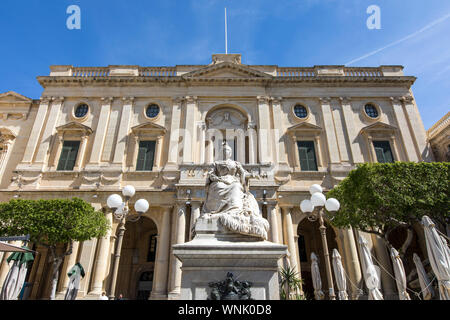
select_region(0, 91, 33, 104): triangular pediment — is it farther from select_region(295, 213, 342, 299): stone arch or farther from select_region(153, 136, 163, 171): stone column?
select_region(295, 213, 342, 299): stone arch

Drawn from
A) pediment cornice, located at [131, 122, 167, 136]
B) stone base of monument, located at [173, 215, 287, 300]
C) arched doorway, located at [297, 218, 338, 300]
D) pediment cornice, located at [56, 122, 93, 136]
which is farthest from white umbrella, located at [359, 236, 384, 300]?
pediment cornice, located at [56, 122, 93, 136]

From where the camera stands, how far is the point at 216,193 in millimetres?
6051

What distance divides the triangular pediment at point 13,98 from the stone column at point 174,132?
41.2ft

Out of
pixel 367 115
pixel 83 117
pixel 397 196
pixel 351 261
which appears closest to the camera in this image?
pixel 397 196

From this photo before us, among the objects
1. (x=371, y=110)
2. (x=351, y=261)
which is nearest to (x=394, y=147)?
(x=371, y=110)

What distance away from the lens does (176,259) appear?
54.9 ft

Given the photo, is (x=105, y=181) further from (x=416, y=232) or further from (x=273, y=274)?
(x=416, y=232)

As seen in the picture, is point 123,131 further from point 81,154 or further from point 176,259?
point 176,259

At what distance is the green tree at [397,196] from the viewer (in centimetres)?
1418

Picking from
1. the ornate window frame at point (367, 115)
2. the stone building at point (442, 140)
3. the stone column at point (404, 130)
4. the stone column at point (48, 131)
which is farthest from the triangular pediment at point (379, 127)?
the stone column at point (48, 131)

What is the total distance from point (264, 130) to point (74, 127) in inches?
607

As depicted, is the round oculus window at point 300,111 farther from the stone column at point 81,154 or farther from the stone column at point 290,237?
the stone column at point 81,154

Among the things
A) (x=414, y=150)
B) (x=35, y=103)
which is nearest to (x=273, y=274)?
(x=414, y=150)

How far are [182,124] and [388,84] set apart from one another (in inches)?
718
